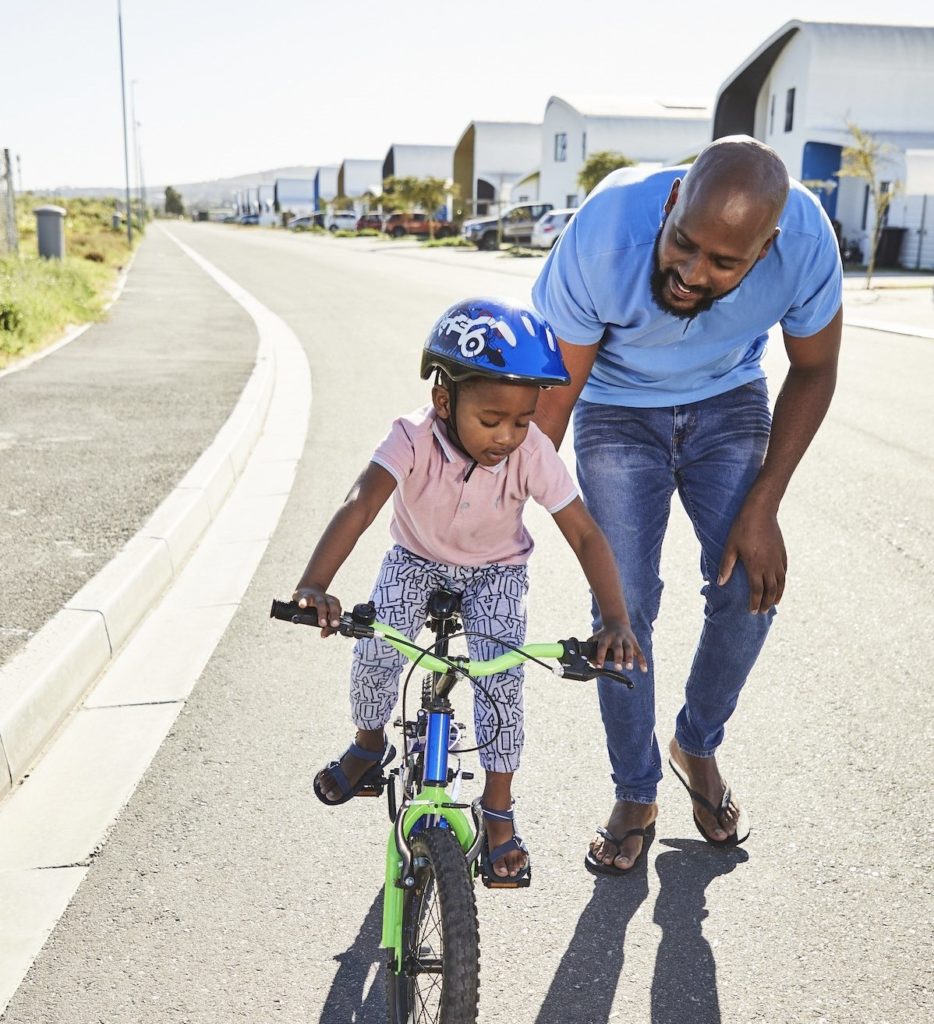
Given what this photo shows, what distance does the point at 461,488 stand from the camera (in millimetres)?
2695

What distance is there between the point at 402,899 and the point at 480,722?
0.55 metres

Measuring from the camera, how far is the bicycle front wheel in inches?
84.0

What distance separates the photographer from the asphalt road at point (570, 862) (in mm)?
2588

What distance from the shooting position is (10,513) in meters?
6.05

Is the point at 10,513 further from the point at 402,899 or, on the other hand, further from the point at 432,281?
the point at 432,281

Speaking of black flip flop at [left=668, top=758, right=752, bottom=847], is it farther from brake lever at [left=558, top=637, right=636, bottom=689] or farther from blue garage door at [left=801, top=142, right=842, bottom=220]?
blue garage door at [left=801, top=142, right=842, bottom=220]

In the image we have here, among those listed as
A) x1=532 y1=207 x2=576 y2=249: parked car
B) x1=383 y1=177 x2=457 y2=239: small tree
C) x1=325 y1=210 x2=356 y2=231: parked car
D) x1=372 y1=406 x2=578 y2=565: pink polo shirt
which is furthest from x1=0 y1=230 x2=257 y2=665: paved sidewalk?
x1=325 y1=210 x2=356 y2=231: parked car

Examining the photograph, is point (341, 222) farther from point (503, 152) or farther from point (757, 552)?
point (757, 552)

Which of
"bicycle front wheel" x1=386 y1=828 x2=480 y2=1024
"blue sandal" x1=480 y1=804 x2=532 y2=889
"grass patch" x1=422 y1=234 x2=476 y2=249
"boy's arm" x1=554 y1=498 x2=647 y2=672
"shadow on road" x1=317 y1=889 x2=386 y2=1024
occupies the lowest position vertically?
"grass patch" x1=422 y1=234 x2=476 y2=249

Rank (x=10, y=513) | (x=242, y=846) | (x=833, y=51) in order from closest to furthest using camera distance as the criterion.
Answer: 1. (x=242, y=846)
2. (x=10, y=513)
3. (x=833, y=51)

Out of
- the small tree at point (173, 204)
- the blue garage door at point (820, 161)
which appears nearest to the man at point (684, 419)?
the blue garage door at point (820, 161)

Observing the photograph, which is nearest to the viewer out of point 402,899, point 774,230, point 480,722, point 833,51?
point 402,899

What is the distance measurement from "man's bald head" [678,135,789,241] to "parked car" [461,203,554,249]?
4522 centimetres

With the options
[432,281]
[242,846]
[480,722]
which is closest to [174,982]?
[242,846]
